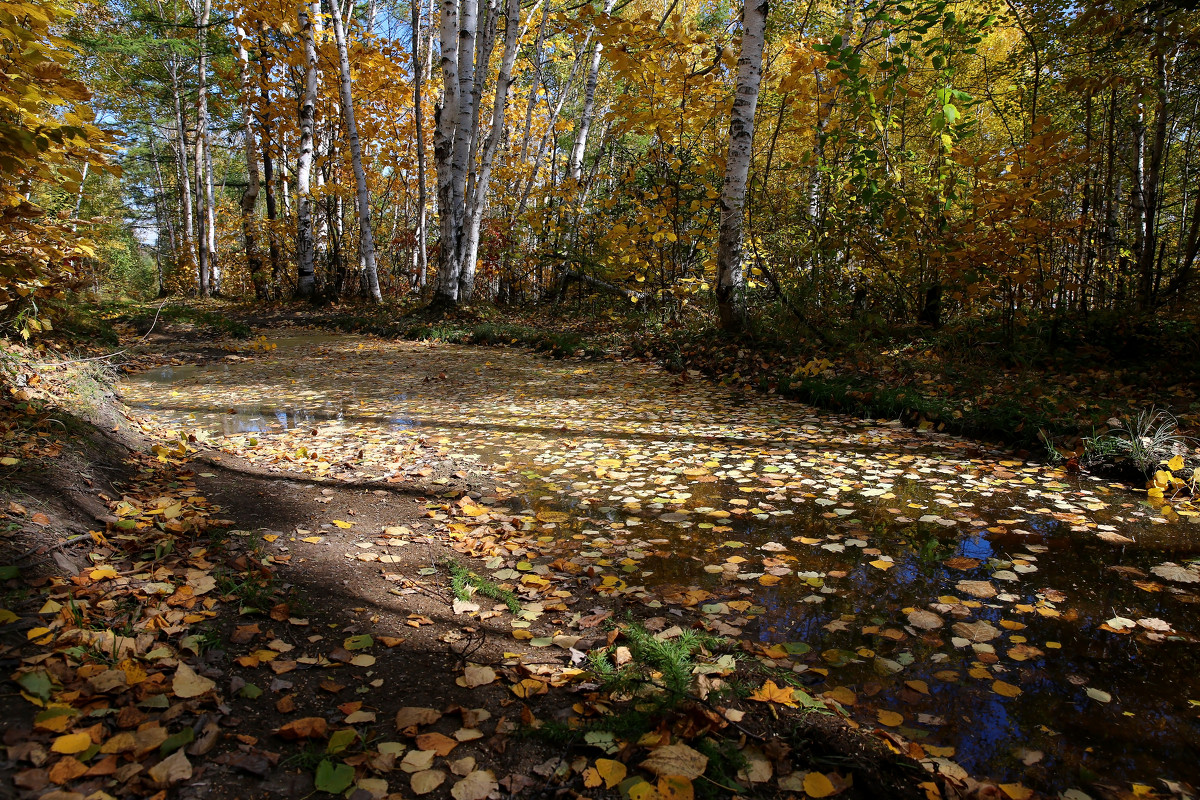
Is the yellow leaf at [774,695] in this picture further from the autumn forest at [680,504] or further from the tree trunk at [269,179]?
the tree trunk at [269,179]

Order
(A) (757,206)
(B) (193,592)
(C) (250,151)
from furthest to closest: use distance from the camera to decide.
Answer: (C) (250,151), (A) (757,206), (B) (193,592)

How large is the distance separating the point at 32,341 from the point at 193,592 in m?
5.20

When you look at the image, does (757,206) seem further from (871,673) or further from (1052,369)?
(871,673)

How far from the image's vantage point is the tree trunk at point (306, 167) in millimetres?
13242

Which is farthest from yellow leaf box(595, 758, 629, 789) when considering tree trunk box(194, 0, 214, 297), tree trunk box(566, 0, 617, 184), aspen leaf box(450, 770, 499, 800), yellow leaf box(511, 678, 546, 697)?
tree trunk box(194, 0, 214, 297)

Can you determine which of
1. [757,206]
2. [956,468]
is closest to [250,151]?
[757,206]

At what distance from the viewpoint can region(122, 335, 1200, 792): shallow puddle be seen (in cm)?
188

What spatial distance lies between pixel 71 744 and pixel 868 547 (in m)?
3.07

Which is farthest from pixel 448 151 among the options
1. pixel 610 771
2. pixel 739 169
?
pixel 610 771

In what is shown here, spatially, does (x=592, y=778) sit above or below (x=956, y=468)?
below

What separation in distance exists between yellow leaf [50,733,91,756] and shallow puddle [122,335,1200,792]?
1.61 meters

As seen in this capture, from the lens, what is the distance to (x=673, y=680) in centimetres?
186

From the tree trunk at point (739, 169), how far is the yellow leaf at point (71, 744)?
24.2 ft

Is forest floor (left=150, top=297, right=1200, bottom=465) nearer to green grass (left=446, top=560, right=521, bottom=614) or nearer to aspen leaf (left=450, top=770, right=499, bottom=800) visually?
green grass (left=446, top=560, right=521, bottom=614)
